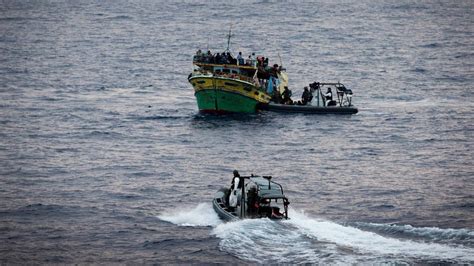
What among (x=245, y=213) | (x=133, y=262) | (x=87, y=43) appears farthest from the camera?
(x=87, y=43)

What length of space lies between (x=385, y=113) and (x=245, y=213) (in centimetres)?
3747

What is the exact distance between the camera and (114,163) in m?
60.2

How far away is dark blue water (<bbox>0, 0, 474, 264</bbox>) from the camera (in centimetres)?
4241

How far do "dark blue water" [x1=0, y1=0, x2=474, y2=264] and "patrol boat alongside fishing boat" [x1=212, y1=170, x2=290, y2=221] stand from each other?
85cm

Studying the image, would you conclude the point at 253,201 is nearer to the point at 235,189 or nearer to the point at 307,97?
the point at 235,189

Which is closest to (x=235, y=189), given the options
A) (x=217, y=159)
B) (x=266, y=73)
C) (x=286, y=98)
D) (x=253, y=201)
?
(x=253, y=201)

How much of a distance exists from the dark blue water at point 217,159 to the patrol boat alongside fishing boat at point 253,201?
2.78 feet

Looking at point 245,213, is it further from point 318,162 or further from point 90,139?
point 90,139

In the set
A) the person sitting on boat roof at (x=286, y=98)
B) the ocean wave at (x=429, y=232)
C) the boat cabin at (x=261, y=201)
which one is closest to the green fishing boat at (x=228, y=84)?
the person sitting on boat roof at (x=286, y=98)

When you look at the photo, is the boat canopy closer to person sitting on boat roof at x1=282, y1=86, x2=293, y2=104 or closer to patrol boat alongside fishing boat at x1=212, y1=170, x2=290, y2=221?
patrol boat alongside fishing boat at x1=212, y1=170, x2=290, y2=221

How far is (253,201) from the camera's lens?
4406cm

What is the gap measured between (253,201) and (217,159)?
1707 centimetres

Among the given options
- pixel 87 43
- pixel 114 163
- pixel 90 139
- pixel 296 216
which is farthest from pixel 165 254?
pixel 87 43

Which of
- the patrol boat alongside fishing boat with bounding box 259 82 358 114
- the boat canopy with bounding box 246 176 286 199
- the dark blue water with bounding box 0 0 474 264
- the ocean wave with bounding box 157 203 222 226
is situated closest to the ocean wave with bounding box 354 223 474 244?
the dark blue water with bounding box 0 0 474 264
